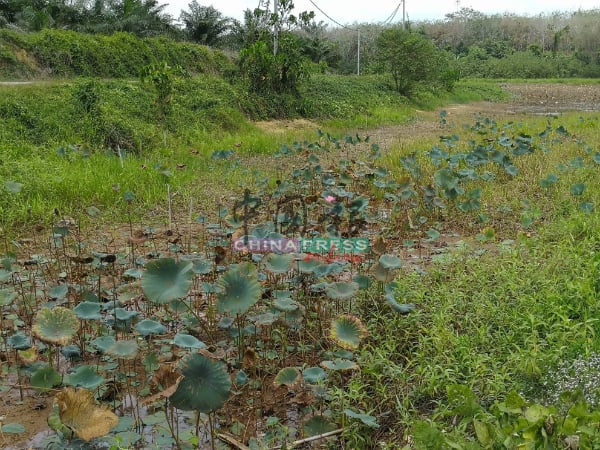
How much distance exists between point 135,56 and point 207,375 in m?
10.8

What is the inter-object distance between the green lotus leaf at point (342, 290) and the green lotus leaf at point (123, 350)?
31.5 inches

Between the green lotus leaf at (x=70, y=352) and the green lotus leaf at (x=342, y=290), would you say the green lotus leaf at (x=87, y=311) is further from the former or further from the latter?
the green lotus leaf at (x=342, y=290)

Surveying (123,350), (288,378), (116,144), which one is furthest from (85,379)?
(116,144)

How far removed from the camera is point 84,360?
2.46 metres

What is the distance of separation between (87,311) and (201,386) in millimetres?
725

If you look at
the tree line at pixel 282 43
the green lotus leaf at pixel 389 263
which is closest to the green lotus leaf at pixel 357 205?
the green lotus leaf at pixel 389 263

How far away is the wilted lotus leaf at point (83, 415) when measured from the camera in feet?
5.44

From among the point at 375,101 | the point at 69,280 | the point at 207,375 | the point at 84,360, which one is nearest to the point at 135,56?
the point at 375,101

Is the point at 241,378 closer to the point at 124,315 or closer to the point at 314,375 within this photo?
the point at 314,375

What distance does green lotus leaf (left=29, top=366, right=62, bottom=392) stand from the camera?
6.87ft

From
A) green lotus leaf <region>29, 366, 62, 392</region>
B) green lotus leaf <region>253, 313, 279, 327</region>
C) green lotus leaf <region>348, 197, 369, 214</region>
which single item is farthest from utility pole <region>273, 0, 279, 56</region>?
green lotus leaf <region>29, 366, 62, 392</region>

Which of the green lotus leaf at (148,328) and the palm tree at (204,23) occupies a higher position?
the palm tree at (204,23)

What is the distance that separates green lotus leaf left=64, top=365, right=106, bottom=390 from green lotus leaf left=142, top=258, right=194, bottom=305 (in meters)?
0.31

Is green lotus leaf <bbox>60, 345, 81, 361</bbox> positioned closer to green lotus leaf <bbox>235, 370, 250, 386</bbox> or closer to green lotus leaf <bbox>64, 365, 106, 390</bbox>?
green lotus leaf <bbox>64, 365, 106, 390</bbox>
